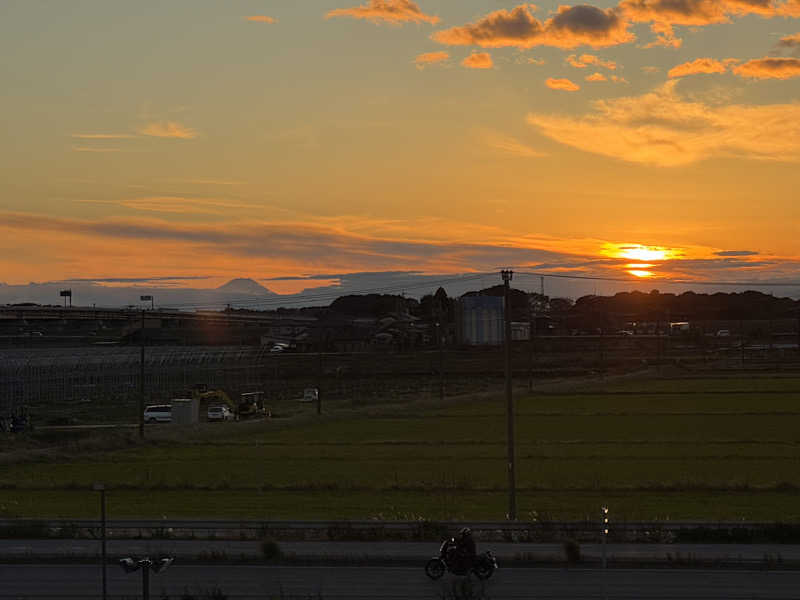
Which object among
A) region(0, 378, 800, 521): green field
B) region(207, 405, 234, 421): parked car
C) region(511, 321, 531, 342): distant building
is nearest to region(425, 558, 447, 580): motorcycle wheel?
region(0, 378, 800, 521): green field

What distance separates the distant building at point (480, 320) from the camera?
138000 mm

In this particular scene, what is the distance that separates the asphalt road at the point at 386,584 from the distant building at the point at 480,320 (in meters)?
116

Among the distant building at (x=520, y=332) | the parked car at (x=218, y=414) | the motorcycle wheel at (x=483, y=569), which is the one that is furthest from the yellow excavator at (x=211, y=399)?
the distant building at (x=520, y=332)

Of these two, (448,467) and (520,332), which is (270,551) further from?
(520,332)

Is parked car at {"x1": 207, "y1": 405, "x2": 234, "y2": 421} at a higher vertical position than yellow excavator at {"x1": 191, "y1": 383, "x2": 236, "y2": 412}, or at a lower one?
lower

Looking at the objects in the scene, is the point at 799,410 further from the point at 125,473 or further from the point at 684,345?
the point at 684,345

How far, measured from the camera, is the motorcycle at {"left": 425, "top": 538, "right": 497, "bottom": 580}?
64.9 feet

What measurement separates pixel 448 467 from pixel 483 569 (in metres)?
19.2

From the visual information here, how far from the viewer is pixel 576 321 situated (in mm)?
199875

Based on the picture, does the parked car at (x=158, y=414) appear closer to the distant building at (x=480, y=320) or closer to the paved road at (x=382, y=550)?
the paved road at (x=382, y=550)

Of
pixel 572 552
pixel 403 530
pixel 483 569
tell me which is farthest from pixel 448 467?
pixel 483 569

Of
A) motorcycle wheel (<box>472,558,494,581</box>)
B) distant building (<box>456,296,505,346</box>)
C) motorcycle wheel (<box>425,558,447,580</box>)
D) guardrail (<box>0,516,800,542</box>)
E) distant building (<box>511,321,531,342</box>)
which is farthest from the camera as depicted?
distant building (<box>511,321,531,342</box>)

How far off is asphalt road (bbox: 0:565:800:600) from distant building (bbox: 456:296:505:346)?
116102mm

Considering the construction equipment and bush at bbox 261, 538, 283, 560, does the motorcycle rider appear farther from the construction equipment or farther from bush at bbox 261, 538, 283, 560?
the construction equipment
